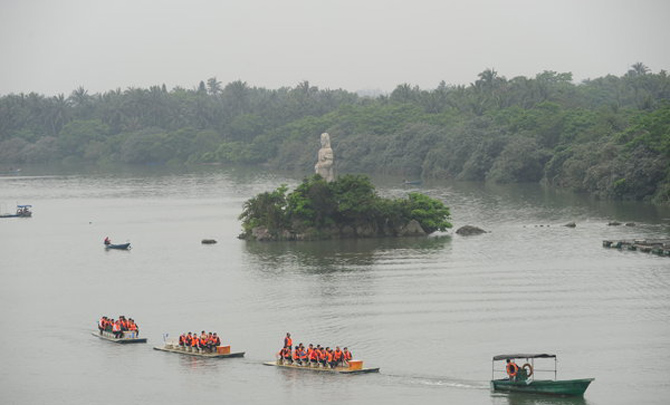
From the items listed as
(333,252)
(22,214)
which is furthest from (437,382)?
(22,214)

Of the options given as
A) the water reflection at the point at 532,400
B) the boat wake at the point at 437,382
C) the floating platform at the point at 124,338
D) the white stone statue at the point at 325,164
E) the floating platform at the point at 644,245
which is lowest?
the water reflection at the point at 532,400

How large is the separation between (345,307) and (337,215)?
957 inches

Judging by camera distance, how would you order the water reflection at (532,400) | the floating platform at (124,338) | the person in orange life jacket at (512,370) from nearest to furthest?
the water reflection at (532,400), the person in orange life jacket at (512,370), the floating platform at (124,338)

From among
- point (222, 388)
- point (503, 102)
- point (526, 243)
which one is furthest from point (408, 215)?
point (503, 102)

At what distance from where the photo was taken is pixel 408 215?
251ft

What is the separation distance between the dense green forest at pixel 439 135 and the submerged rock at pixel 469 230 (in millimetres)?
19764

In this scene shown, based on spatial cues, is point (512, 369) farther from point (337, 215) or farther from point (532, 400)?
point (337, 215)

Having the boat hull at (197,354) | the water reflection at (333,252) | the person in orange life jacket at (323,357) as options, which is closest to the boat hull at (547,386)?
the person in orange life jacket at (323,357)

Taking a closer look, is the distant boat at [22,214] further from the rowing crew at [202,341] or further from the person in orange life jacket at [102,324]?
the rowing crew at [202,341]

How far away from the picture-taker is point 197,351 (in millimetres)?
45188

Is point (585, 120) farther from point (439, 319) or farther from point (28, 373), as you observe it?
point (28, 373)

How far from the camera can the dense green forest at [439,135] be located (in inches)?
3853

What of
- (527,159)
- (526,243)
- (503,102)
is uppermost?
(503,102)

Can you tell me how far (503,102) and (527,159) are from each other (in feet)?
108
